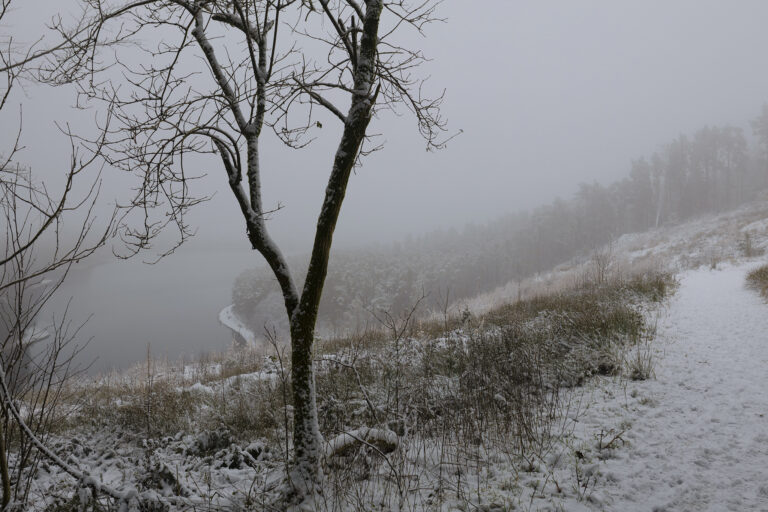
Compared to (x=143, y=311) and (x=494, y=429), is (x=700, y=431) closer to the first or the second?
(x=494, y=429)

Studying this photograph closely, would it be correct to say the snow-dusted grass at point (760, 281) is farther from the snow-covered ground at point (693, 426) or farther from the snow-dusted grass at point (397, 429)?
the snow-dusted grass at point (397, 429)

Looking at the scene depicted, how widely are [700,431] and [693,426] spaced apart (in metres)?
0.11

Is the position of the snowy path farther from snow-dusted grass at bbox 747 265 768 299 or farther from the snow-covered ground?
snow-dusted grass at bbox 747 265 768 299

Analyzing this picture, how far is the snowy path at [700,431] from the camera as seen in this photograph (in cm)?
273

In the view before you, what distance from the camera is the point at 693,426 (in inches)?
144

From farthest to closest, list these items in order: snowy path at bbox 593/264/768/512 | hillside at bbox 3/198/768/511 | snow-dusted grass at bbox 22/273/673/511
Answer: snow-dusted grass at bbox 22/273/673/511
hillside at bbox 3/198/768/511
snowy path at bbox 593/264/768/512

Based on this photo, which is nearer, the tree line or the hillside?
the hillside

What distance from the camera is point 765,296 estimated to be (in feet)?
27.3

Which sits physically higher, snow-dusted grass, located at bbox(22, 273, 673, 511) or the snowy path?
snow-dusted grass, located at bbox(22, 273, 673, 511)

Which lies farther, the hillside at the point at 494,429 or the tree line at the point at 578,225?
the tree line at the point at 578,225

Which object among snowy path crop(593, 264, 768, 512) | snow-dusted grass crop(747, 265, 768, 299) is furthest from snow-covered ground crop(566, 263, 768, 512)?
snow-dusted grass crop(747, 265, 768, 299)

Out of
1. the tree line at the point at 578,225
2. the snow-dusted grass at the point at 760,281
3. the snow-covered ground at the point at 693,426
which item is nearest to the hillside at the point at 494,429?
the snow-covered ground at the point at 693,426

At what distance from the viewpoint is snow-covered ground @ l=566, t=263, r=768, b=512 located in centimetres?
275

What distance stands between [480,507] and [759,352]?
5.59 m
